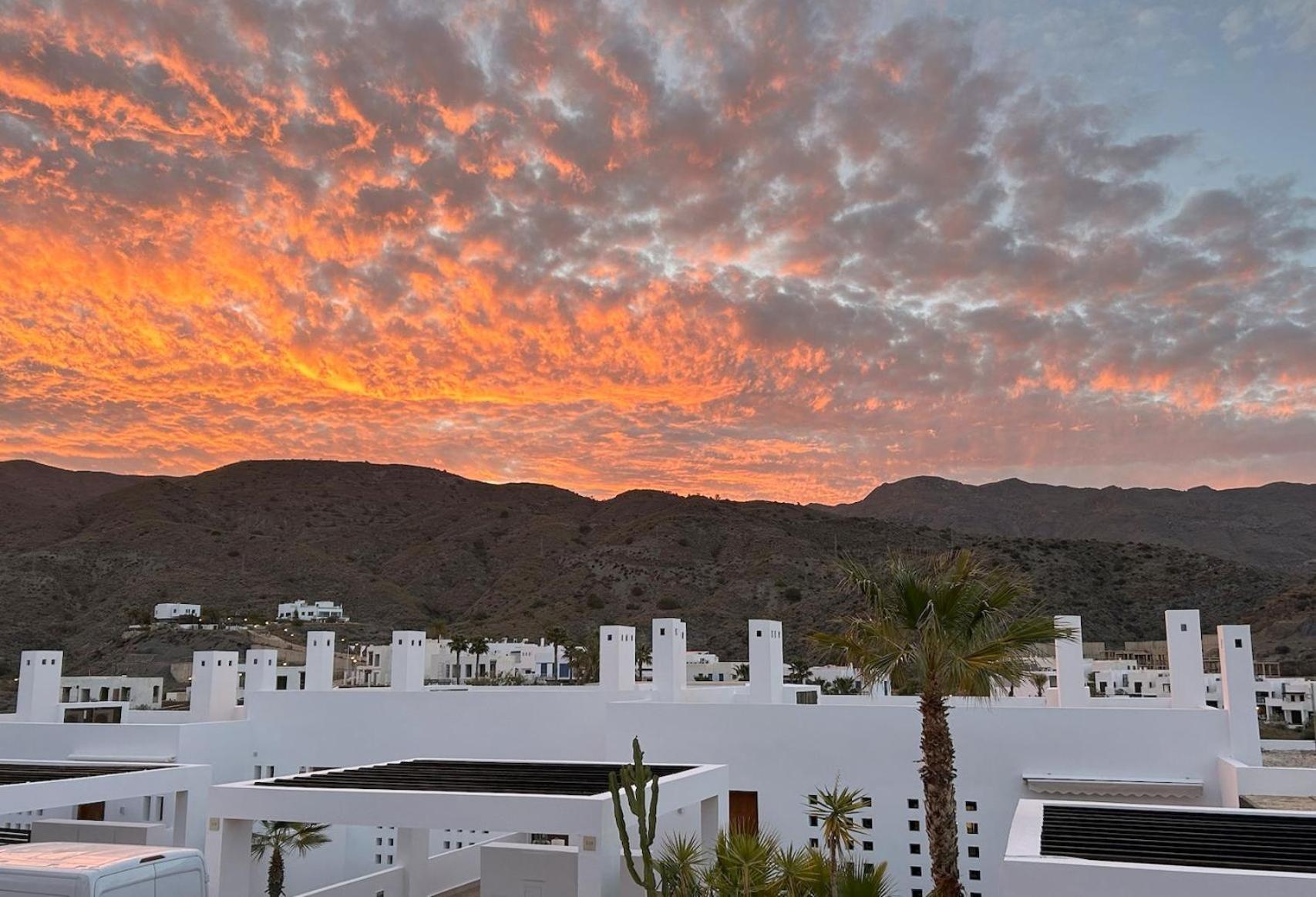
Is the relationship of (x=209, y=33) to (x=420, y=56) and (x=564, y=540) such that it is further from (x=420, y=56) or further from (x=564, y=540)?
(x=564, y=540)

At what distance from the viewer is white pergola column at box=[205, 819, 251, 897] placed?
1289 centimetres

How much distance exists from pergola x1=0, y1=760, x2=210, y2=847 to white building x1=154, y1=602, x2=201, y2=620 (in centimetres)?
5709

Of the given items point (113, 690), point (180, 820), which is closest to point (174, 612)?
point (113, 690)

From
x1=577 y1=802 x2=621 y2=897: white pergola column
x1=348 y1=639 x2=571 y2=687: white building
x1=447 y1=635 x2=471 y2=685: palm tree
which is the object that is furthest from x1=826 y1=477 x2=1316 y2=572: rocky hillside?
x1=577 y1=802 x2=621 y2=897: white pergola column

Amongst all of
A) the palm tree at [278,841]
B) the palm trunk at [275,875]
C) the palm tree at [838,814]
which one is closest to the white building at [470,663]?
the palm tree at [278,841]

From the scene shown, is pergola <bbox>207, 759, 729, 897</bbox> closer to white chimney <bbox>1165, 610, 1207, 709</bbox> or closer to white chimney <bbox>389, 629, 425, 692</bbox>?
white chimney <bbox>1165, 610, 1207, 709</bbox>

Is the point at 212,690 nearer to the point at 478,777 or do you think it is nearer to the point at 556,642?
the point at 478,777

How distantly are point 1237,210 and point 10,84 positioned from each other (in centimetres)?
2997

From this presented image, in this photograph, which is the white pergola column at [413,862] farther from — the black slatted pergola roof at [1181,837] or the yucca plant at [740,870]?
the black slatted pergola roof at [1181,837]

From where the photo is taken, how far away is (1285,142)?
23.5m

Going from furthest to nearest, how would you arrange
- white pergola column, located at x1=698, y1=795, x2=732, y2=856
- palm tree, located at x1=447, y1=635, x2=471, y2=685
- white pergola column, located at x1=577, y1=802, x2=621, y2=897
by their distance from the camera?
palm tree, located at x1=447, y1=635, x2=471, y2=685 → white pergola column, located at x1=698, y1=795, x2=732, y2=856 → white pergola column, located at x1=577, y1=802, x2=621, y2=897

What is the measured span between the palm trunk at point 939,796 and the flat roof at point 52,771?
1297cm

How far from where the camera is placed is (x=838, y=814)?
53.3 feet

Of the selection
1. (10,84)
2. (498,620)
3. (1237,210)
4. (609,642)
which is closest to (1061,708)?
(609,642)
